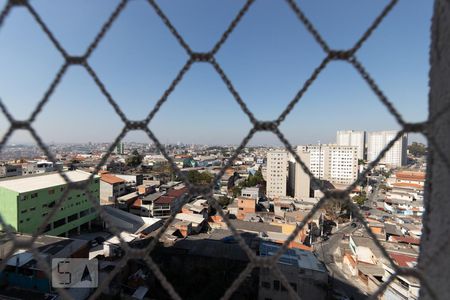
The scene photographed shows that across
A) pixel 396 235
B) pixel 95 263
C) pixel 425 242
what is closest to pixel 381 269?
pixel 396 235

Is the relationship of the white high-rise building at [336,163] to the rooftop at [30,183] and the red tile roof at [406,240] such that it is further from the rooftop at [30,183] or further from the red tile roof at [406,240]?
the rooftop at [30,183]

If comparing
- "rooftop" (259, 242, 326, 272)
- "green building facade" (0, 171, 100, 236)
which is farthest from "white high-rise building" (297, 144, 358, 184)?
"green building facade" (0, 171, 100, 236)

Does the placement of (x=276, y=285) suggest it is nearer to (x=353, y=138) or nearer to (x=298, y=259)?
(x=298, y=259)

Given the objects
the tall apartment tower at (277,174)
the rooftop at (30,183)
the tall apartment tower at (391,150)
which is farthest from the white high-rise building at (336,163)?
the rooftop at (30,183)

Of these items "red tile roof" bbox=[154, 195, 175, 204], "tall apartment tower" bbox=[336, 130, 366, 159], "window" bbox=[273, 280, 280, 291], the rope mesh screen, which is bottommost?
"window" bbox=[273, 280, 280, 291]

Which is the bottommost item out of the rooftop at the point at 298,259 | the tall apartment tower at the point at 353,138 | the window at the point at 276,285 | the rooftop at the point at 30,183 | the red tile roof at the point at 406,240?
the red tile roof at the point at 406,240

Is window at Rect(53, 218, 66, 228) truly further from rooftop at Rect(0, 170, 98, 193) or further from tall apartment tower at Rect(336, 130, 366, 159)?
tall apartment tower at Rect(336, 130, 366, 159)
